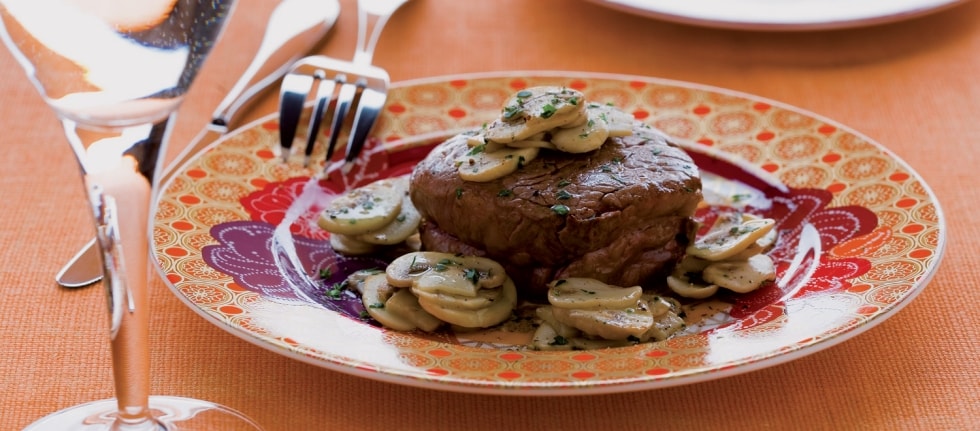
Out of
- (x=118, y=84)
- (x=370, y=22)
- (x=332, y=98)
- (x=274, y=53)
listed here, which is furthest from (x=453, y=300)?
(x=370, y=22)

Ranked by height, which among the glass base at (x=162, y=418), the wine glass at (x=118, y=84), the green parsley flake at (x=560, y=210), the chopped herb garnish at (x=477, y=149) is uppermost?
the wine glass at (x=118, y=84)

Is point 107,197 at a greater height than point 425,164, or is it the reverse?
point 107,197

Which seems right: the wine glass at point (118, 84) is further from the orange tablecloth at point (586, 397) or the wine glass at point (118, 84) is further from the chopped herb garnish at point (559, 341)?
the chopped herb garnish at point (559, 341)

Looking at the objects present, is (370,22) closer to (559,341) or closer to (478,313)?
(478,313)

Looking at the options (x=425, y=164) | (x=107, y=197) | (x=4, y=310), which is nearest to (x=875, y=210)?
(x=425, y=164)

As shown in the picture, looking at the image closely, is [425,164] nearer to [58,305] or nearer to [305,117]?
[305,117]

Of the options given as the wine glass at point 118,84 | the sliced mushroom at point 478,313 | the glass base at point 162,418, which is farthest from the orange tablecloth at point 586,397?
the wine glass at point 118,84
